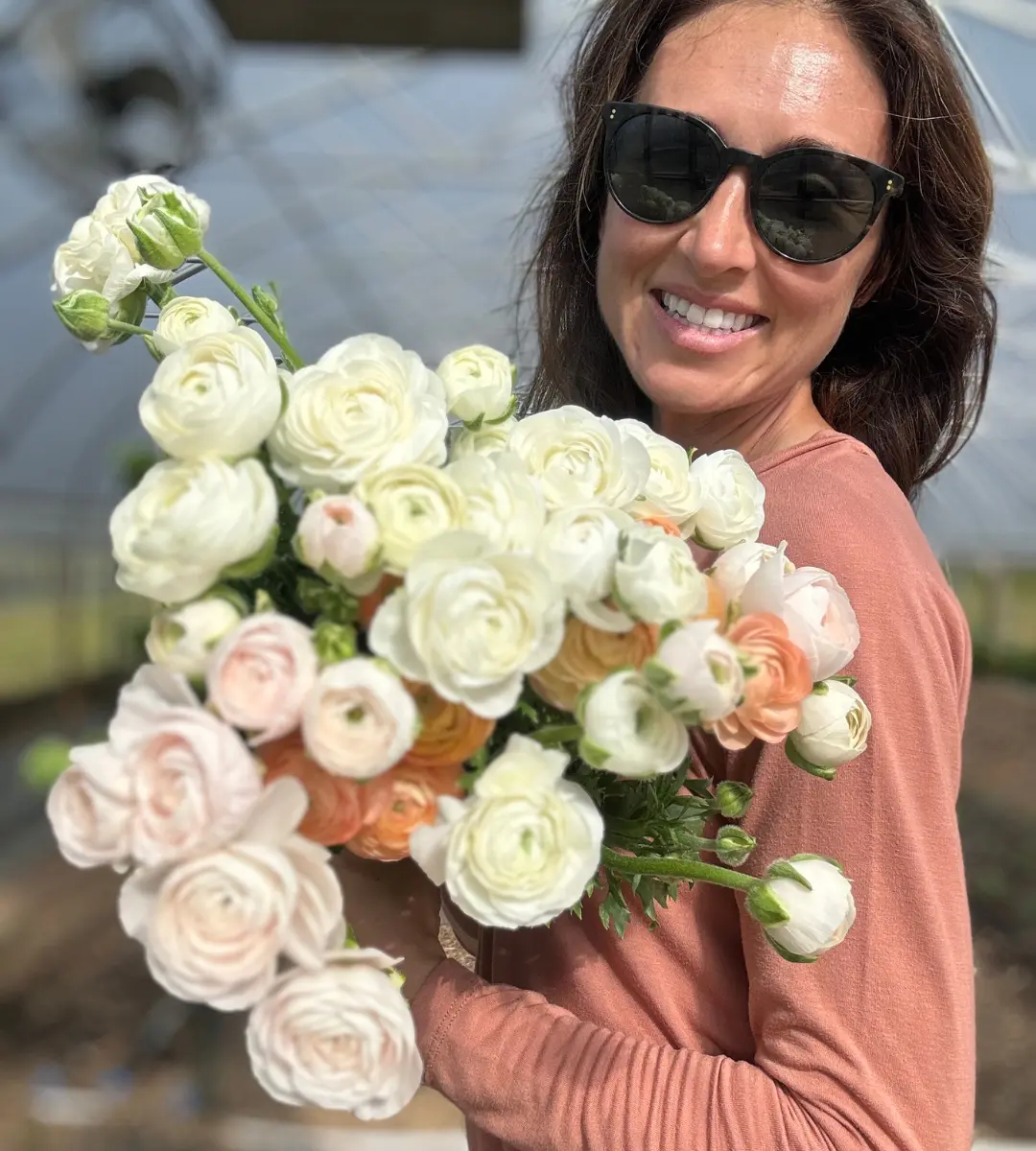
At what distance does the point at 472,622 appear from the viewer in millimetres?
579

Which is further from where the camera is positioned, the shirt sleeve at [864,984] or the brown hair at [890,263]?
the brown hair at [890,263]

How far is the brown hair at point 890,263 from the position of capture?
117cm

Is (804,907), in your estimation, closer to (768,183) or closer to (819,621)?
(819,621)

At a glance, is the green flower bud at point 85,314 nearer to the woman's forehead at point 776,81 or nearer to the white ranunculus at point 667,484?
the white ranunculus at point 667,484

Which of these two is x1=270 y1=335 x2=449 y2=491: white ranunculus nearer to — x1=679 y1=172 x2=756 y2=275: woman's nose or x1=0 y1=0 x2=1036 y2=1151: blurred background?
x1=0 y1=0 x2=1036 y2=1151: blurred background

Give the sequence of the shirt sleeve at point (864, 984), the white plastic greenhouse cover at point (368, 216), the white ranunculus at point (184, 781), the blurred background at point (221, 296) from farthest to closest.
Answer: the white plastic greenhouse cover at point (368, 216) → the blurred background at point (221, 296) → the shirt sleeve at point (864, 984) → the white ranunculus at point (184, 781)

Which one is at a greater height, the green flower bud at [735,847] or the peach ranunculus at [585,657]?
the peach ranunculus at [585,657]

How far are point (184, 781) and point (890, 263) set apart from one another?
110 cm

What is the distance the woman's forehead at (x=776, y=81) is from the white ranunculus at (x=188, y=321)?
0.58 metres

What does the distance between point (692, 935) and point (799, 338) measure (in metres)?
0.63

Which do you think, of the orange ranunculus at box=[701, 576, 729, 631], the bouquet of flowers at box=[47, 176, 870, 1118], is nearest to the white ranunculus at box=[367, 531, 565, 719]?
the bouquet of flowers at box=[47, 176, 870, 1118]

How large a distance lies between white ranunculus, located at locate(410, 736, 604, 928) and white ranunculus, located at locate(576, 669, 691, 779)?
28 mm

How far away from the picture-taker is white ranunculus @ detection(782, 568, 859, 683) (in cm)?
71

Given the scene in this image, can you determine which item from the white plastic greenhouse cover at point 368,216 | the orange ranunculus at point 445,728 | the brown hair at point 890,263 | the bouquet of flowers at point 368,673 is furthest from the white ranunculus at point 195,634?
the white plastic greenhouse cover at point 368,216
